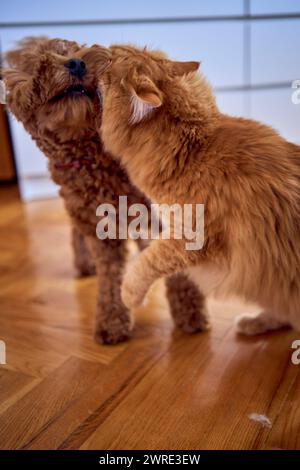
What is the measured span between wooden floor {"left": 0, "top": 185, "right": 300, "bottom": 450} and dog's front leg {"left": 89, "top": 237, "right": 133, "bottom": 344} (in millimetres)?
33

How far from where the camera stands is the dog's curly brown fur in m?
0.73

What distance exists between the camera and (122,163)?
29.1 inches

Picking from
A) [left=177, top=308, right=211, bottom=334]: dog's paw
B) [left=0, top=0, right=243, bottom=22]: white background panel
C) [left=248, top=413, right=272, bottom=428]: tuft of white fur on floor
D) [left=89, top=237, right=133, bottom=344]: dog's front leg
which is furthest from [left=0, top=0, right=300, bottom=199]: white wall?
[left=248, top=413, right=272, bottom=428]: tuft of white fur on floor

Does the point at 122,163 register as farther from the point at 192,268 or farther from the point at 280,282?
the point at 280,282

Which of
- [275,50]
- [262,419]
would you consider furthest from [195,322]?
[275,50]

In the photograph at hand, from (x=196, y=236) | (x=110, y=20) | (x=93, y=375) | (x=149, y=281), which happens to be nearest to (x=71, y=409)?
(x=93, y=375)

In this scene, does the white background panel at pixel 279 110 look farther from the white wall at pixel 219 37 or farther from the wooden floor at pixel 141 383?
the wooden floor at pixel 141 383

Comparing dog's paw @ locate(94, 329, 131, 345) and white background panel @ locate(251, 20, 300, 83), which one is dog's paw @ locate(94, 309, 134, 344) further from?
white background panel @ locate(251, 20, 300, 83)

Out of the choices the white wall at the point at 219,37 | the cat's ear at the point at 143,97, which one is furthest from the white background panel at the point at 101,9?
the cat's ear at the point at 143,97

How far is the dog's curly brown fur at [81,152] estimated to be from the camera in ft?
2.39

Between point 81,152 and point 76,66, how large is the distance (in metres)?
0.18

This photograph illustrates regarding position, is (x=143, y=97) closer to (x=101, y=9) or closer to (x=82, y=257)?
(x=101, y=9)

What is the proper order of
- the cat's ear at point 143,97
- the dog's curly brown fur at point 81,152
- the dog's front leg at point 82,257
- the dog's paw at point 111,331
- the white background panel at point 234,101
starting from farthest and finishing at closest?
the dog's front leg at point 82,257, the white background panel at point 234,101, the dog's paw at point 111,331, the dog's curly brown fur at point 81,152, the cat's ear at point 143,97

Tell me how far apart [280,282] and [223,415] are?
0.25 metres
